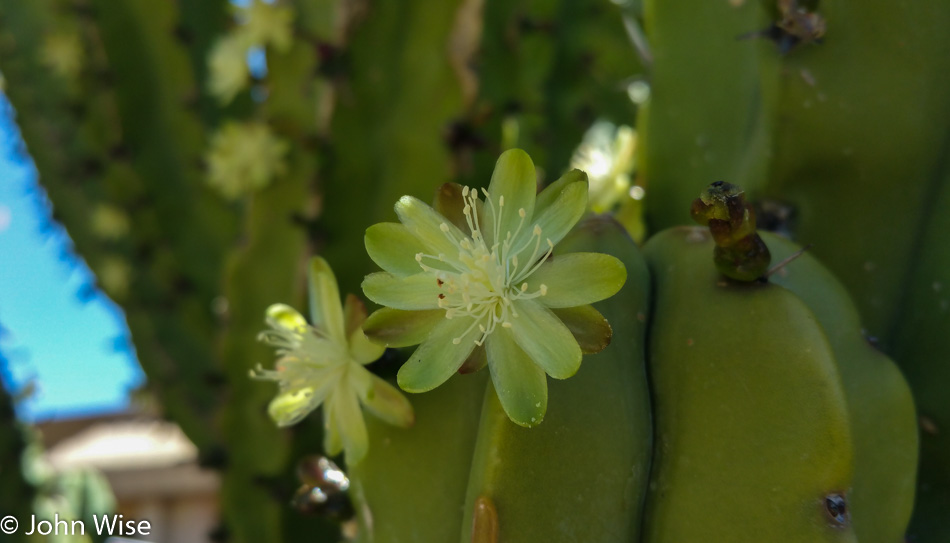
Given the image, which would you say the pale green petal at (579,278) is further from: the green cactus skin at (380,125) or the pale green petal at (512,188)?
Result: the green cactus skin at (380,125)

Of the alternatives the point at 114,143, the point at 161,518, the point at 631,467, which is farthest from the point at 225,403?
the point at 161,518

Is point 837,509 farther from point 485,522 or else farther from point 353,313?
point 353,313

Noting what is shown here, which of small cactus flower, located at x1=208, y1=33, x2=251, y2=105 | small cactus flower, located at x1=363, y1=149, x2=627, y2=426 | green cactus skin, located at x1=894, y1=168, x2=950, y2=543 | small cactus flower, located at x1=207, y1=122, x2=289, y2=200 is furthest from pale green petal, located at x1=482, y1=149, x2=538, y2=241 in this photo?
small cactus flower, located at x1=208, y1=33, x2=251, y2=105

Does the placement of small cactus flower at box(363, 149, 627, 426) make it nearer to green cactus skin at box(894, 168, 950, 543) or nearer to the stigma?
the stigma

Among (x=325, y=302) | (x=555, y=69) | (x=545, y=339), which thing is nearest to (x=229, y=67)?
(x=555, y=69)

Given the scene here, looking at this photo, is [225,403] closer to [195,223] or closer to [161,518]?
[195,223]
